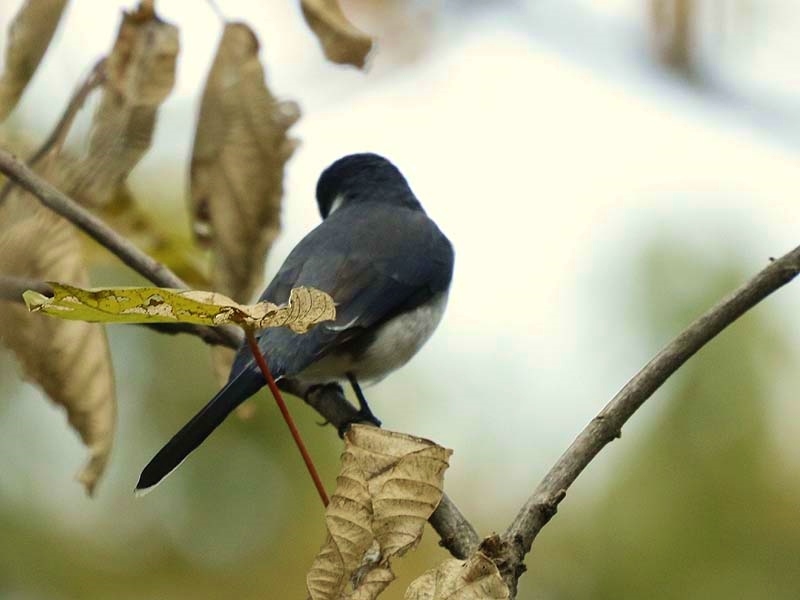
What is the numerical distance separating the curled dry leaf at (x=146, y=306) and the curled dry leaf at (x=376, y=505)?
279 millimetres

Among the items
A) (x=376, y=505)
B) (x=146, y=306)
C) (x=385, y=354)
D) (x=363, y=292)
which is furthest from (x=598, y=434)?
(x=385, y=354)

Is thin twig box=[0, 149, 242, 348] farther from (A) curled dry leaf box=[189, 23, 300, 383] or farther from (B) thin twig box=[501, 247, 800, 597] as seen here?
(B) thin twig box=[501, 247, 800, 597]

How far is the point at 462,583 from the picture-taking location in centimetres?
177

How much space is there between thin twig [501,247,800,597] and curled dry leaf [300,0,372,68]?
110 cm

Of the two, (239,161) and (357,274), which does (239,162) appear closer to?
(239,161)

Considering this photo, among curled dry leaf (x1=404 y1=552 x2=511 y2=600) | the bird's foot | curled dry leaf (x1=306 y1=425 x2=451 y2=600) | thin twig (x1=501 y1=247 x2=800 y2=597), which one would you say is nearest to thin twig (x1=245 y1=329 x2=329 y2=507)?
curled dry leaf (x1=306 y1=425 x2=451 y2=600)

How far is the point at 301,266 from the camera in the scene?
3.97m

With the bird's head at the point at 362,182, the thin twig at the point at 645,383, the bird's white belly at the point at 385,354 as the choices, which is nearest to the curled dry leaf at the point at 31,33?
the bird's white belly at the point at 385,354

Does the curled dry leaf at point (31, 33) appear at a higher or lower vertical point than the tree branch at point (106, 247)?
higher

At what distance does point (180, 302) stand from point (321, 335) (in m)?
1.79

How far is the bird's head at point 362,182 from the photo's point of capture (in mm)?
4812

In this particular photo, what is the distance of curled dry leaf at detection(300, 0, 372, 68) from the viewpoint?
2.83m

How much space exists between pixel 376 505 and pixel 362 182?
3107 millimetres

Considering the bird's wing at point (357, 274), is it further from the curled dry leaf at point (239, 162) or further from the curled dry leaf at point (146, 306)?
the curled dry leaf at point (146, 306)
